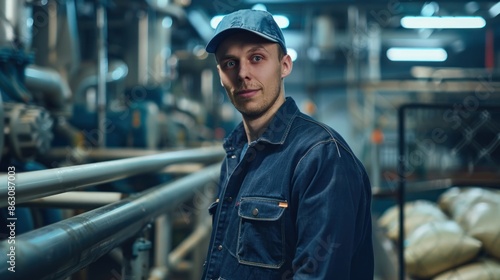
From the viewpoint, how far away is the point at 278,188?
1.04 meters

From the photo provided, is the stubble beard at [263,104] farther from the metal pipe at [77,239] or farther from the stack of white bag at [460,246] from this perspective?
the stack of white bag at [460,246]

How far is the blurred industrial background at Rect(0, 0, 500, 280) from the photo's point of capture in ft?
3.47

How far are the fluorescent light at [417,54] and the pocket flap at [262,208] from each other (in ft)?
32.3

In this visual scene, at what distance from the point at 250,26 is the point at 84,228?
0.57 m

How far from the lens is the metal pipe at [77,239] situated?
0.72 m

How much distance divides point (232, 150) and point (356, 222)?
0.42 metres

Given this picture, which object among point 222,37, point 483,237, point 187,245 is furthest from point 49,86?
point 483,237

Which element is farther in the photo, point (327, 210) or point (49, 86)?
point (49, 86)

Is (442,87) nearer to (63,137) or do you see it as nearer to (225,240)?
(63,137)

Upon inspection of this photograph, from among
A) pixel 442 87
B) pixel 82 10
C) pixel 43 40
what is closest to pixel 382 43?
pixel 442 87

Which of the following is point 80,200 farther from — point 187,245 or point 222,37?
point 187,245

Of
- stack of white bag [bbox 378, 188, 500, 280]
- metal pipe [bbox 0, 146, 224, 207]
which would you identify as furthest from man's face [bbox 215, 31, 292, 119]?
stack of white bag [bbox 378, 188, 500, 280]

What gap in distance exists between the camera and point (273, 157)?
1.10m

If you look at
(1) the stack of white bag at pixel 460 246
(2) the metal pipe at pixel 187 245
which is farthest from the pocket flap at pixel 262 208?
(2) the metal pipe at pixel 187 245
